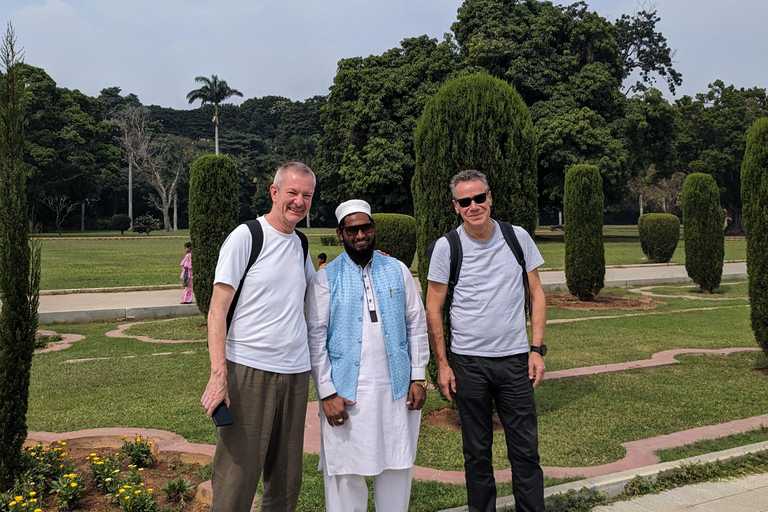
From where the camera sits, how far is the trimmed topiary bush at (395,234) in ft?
60.6

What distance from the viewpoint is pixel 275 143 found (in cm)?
6519

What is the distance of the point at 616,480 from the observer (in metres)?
3.83

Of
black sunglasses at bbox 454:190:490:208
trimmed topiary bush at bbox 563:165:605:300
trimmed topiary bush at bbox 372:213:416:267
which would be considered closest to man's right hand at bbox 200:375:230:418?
black sunglasses at bbox 454:190:490:208

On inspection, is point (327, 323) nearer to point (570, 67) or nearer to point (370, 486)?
point (370, 486)

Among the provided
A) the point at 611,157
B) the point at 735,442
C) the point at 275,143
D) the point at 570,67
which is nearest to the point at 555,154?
the point at 611,157

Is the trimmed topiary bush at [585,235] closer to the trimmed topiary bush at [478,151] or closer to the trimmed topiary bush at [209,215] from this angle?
the trimmed topiary bush at [209,215]

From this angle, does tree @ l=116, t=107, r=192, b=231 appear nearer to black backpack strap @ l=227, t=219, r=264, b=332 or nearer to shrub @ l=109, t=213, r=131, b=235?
shrub @ l=109, t=213, r=131, b=235

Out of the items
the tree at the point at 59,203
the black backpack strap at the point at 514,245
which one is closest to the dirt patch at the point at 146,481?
the black backpack strap at the point at 514,245

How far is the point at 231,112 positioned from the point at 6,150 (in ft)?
234

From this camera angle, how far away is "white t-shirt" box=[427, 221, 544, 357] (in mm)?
3227

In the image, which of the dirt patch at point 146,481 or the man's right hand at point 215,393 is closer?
the man's right hand at point 215,393

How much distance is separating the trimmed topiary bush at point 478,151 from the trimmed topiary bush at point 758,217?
9.88ft

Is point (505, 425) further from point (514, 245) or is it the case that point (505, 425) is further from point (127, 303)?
point (127, 303)

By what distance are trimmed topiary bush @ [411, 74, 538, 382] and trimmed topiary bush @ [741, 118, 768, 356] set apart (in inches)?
119
